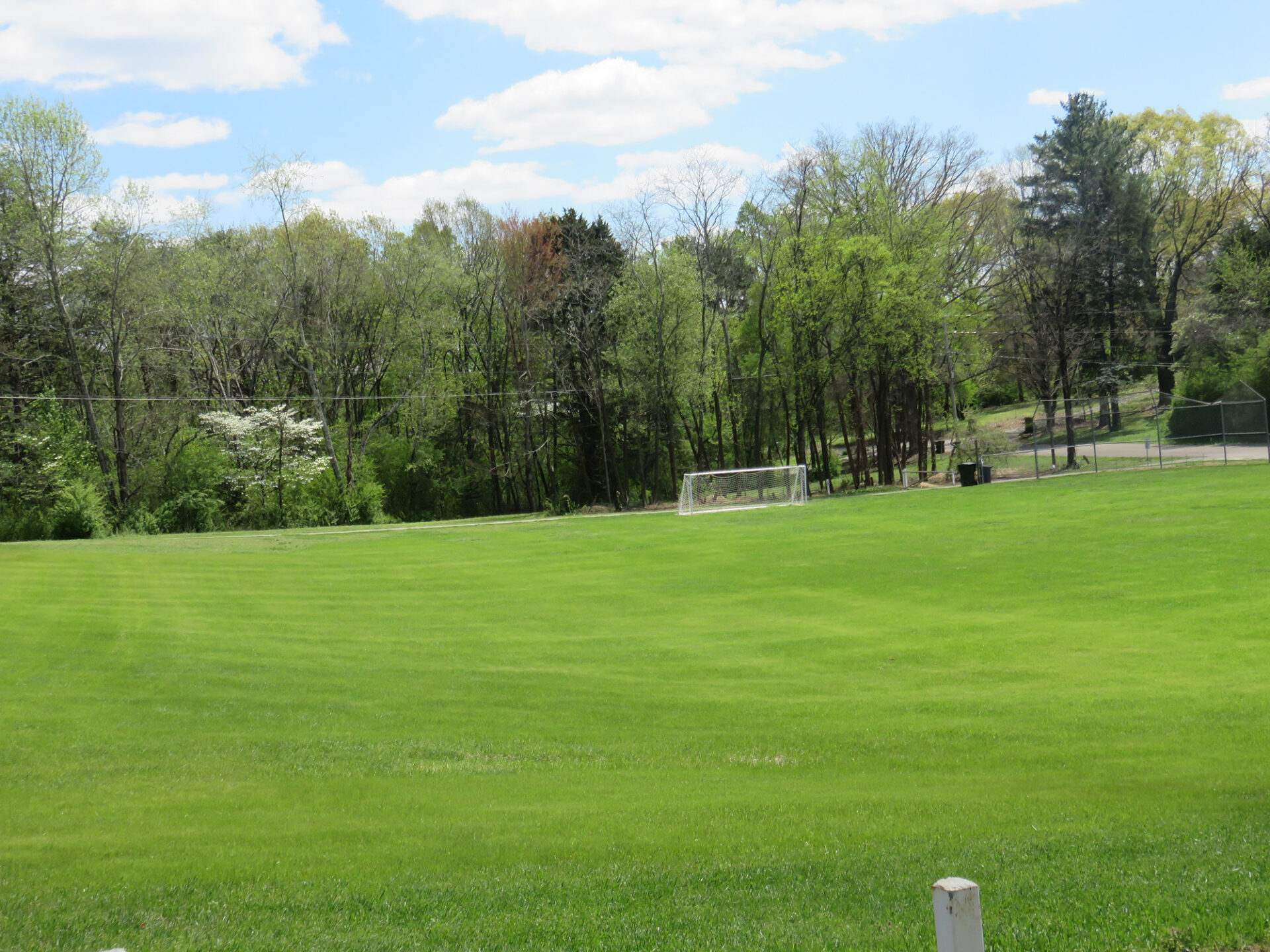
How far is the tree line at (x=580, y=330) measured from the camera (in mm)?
47719

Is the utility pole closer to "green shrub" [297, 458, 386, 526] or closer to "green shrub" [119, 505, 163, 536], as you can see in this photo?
→ "green shrub" [297, 458, 386, 526]

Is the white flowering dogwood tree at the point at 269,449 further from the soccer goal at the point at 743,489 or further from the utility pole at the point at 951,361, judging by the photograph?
the utility pole at the point at 951,361

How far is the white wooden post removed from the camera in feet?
8.51

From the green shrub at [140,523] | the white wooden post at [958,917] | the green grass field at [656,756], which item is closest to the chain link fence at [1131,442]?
the green grass field at [656,756]

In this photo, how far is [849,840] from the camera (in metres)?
7.14

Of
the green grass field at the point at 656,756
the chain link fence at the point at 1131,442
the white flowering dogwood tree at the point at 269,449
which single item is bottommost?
the green grass field at the point at 656,756

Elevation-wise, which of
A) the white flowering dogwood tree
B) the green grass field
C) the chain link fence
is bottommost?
the green grass field

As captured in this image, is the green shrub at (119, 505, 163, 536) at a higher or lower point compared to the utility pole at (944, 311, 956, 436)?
lower

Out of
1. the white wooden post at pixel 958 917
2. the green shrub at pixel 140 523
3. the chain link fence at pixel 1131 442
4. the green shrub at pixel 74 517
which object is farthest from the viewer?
the green shrub at pixel 140 523

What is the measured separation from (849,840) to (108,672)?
12723 millimetres

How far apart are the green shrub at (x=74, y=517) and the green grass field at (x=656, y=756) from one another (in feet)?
72.0

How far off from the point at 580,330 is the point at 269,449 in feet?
66.8

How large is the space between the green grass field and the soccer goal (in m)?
21.8

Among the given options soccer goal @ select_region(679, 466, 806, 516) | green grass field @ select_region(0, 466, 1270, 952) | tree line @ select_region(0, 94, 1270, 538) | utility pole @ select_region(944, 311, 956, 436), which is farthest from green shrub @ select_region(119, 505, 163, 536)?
utility pole @ select_region(944, 311, 956, 436)
